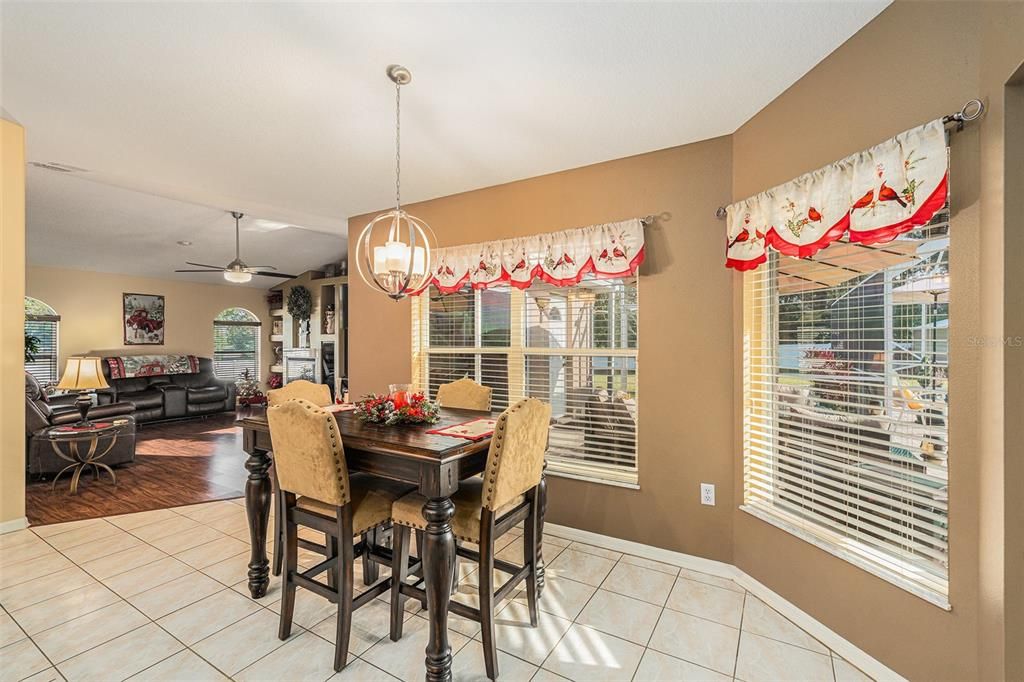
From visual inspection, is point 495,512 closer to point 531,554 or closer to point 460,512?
point 460,512

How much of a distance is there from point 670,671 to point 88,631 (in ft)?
8.36

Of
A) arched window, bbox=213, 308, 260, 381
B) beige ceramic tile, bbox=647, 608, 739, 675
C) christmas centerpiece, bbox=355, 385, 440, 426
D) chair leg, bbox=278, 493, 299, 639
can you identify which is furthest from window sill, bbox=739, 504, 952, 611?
arched window, bbox=213, 308, 260, 381

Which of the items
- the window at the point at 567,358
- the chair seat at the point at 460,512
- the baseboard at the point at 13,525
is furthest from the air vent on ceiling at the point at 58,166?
the chair seat at the point at 460,512

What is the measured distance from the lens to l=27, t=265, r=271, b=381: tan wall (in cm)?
697

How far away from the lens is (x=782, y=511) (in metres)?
2.30

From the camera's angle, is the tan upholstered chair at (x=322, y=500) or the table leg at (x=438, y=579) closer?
the table leg at (x=438, y=579)

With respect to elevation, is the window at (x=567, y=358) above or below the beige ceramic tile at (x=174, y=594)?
above

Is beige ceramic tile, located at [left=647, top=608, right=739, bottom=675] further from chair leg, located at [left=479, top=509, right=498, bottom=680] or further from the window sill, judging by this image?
chair leg, located at [left=479, top=509, right=498, bottom=680]

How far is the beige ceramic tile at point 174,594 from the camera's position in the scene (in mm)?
2256

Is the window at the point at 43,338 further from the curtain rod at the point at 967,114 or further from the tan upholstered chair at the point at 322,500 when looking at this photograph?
the curtain rod at the point at 967,114

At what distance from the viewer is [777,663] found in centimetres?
189

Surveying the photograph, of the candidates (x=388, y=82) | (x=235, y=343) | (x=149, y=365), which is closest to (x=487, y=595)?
(x=388, y=82)

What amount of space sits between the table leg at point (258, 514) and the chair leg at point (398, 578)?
774 millimetres

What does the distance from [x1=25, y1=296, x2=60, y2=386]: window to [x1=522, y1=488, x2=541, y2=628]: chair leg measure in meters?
8.25
